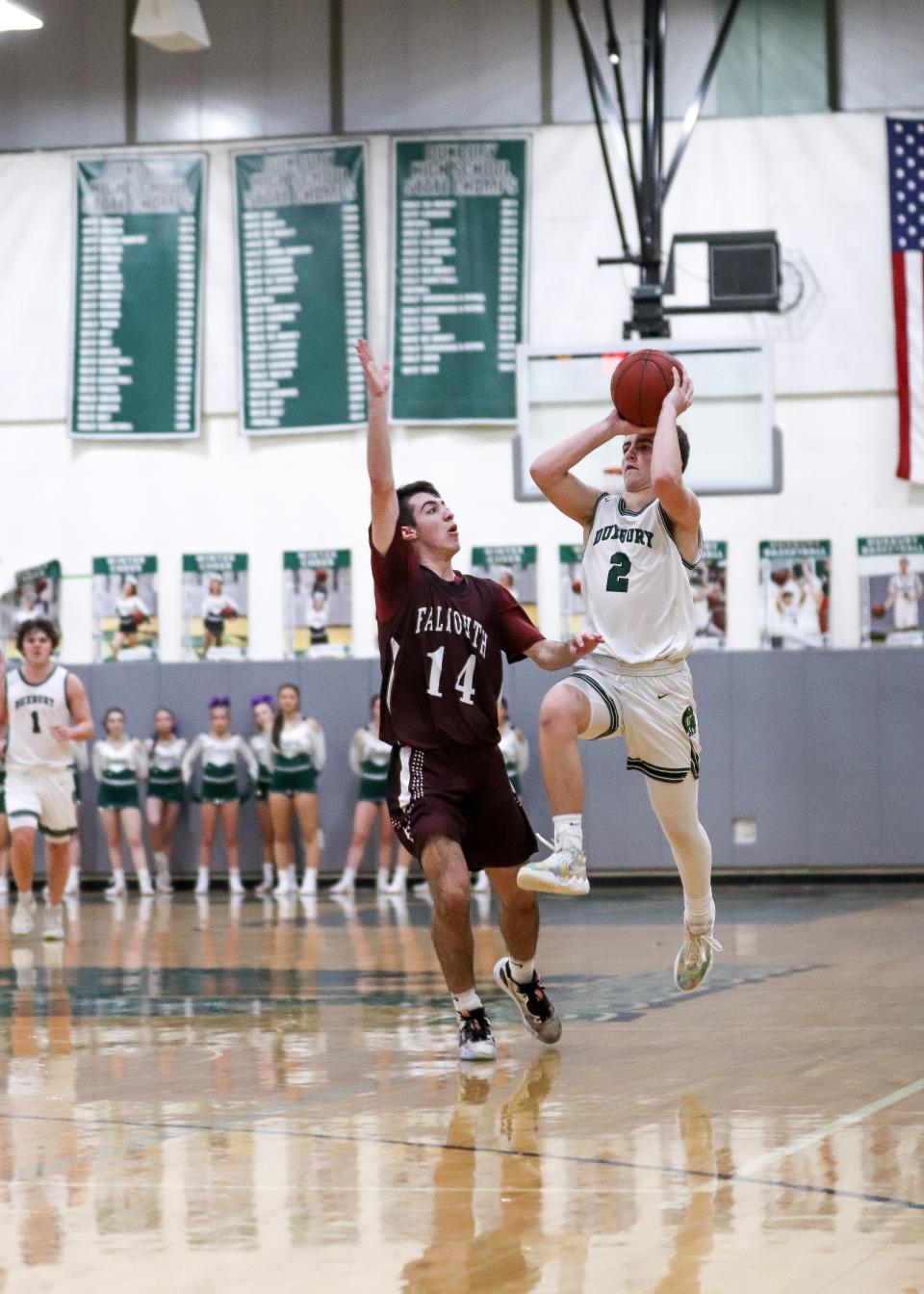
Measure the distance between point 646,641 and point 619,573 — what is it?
25cm

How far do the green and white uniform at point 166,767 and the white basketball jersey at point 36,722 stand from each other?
571cm

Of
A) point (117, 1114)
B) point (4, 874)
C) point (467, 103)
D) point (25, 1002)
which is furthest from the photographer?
point (467, 103)

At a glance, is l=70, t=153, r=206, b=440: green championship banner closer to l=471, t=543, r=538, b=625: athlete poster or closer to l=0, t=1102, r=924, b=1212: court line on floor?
l=471, t=543, r=538, b=625: athlete poster

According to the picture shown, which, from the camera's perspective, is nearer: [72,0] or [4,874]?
[4,874]

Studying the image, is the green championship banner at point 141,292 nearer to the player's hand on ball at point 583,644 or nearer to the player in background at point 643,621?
the player in background at point 643,621

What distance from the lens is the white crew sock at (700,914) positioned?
21.1 ft

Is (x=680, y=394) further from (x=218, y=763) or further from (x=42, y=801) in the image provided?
(x=218, y=763)

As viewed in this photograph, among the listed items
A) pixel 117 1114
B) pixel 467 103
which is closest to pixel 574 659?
pixel 117 1114

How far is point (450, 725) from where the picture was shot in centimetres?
601

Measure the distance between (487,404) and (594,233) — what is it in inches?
75.5

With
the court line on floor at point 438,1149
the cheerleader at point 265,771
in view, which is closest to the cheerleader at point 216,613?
the cheerleader at point 265,771

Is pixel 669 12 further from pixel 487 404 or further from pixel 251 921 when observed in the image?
pixel 251 921

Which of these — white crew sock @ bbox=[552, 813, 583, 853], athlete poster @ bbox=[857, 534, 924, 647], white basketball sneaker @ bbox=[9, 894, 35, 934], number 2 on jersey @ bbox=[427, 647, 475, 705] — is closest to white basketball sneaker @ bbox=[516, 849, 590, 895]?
white crew sock @ bbox=[552, 813, 583, 853]

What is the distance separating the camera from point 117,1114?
506 centimetres
